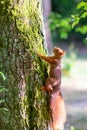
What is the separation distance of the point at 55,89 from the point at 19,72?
0.34m

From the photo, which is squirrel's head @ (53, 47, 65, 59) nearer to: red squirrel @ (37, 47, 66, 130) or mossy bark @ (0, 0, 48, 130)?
red squirrel @ (37, 47, 66, 130)

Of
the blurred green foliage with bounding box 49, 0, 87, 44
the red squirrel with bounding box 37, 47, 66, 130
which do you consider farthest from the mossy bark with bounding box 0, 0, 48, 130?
the blurred green foliage with bounding box 49, 0, 87, 44

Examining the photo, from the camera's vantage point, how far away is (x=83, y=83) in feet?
52.7

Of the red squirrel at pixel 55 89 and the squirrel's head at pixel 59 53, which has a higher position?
the squirrel's head at pixel 59 53

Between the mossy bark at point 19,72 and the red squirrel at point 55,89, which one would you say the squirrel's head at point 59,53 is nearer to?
the red squirrel at point 55,89

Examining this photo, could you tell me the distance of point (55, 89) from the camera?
4414mm

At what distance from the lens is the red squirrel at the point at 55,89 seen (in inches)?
172

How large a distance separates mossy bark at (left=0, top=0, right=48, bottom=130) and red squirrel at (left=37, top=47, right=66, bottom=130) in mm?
69

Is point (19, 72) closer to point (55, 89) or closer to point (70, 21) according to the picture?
point (55, 89)

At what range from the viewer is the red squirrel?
4.38 metres

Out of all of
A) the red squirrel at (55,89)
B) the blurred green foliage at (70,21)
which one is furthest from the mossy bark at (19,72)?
the blurred green foliage at (70,21)

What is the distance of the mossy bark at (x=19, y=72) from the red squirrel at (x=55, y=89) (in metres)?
0.07

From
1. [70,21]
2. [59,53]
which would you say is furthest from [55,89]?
[70,21]

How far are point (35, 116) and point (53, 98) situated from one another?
222 millimetres
